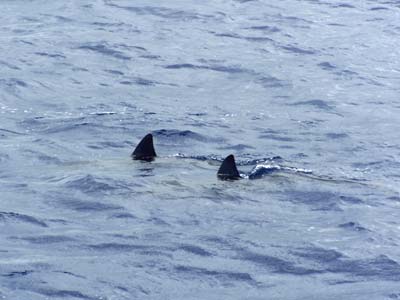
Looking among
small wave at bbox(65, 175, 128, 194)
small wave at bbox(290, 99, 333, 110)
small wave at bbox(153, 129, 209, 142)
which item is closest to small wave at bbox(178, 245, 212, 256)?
small wave at bbox(65, 175, 128, 194)

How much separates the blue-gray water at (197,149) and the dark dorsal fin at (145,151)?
16 cm

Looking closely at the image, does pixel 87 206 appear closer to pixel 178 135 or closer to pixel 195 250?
pixel 195 250

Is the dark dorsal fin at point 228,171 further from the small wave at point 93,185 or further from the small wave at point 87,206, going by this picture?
the small wave at point 87,206

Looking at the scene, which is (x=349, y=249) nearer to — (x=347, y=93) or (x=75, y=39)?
(x=347, y=93)

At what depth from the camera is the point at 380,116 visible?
1728 cm

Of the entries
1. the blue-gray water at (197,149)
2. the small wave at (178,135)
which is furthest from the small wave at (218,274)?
the small wave at (178,135)

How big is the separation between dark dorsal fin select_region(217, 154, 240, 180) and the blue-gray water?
236 millimetres

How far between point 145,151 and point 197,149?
129 cm

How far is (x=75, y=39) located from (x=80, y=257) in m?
12.8

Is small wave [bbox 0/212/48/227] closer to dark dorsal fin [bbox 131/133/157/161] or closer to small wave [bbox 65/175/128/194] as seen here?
small wave [bbox 65/175/128/194]

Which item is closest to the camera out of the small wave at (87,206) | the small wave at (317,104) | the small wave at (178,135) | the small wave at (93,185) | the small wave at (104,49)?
the small wave at (87,206)

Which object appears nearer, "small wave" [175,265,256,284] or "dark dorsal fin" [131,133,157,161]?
"small wave" [175,265,256,284]

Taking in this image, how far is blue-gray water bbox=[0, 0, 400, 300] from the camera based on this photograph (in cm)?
978

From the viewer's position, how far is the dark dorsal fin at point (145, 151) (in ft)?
44.8
